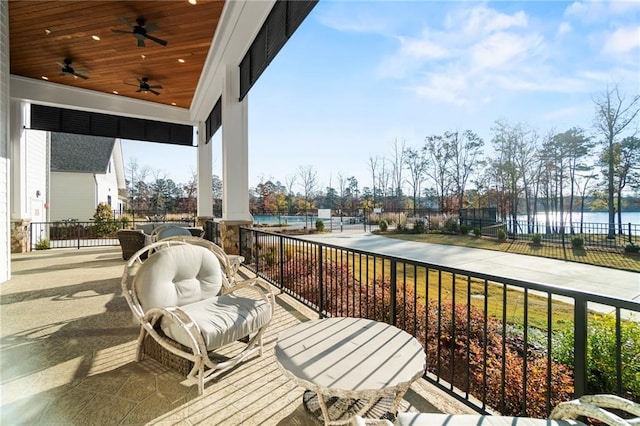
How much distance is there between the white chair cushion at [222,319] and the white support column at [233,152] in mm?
3748

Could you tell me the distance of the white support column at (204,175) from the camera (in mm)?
9273

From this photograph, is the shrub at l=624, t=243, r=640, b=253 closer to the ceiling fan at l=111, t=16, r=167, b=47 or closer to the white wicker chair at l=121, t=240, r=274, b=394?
the white wicker chair at l=121, t=240, r=274, b=394

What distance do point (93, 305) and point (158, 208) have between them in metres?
21.2

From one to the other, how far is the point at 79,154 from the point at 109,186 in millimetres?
2541

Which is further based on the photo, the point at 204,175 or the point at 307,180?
the point at 307,180

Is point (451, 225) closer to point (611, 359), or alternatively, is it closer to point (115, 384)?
point (611, 359)

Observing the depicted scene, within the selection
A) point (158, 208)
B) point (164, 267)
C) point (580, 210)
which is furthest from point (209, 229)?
point (158, 208)

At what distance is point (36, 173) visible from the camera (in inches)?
360

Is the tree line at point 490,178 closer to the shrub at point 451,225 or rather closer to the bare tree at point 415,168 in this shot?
the bare tree at point 415,168

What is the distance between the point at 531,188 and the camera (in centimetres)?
1433

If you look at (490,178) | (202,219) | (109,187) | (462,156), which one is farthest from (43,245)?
(462,156)

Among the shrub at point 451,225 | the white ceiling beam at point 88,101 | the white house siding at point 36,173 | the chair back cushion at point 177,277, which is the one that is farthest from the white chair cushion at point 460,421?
the shrub at point 451,225

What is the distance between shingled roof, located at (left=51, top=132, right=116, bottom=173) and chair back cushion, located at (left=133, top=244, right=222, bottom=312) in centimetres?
1579

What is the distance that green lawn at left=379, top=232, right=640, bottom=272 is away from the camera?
27.3 feet
